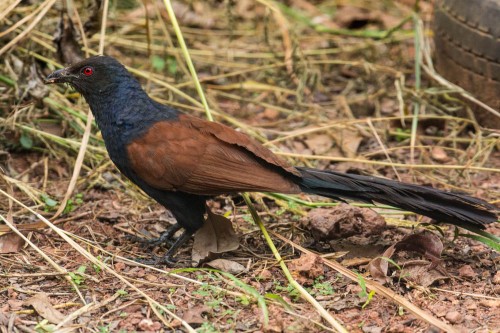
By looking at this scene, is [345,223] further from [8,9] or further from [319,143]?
[8,9]

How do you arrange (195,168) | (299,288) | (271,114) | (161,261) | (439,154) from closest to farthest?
(299,288), (195,168), (161,261), (439,154), (271,114)

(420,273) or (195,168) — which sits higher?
(195,168)

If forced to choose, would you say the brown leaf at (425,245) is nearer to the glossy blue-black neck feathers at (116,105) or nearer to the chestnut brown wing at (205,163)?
the chestnut brown wing at (205,163)

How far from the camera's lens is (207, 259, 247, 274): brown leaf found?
12.7ft

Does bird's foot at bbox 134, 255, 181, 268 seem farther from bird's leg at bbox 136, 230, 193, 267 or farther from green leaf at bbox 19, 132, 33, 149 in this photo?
green leaf at bbox 19, 132, 33, 149

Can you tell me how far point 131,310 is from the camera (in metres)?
3.47

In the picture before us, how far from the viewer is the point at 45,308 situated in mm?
3441

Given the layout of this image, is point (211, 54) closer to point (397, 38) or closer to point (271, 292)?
point (397, 38)

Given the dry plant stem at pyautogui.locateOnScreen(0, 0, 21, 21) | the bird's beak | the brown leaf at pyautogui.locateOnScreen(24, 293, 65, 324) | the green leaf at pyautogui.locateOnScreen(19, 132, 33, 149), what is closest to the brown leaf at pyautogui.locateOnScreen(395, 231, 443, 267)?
the brown leaf at pyautogui.locateOnScreen(24, 293, 65, 324)

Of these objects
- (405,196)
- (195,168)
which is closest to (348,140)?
(405,196)

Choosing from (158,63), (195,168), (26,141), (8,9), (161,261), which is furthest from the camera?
(158,63)

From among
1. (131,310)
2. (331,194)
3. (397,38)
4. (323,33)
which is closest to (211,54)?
(323,33)

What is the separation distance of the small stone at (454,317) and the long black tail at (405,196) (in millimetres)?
525

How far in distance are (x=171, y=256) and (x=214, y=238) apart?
260 millimetres
